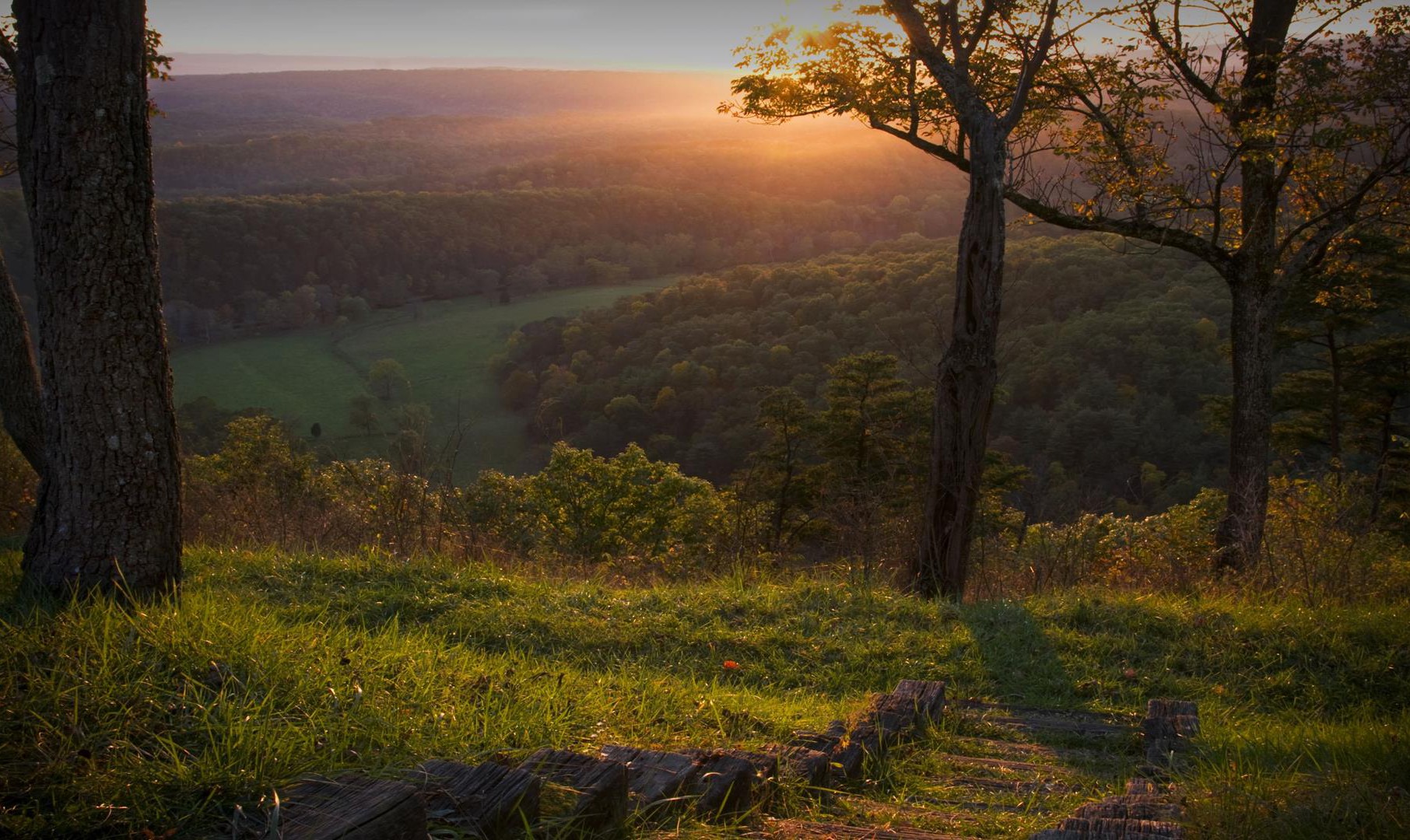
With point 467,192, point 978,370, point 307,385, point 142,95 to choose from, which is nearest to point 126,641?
point 142,95

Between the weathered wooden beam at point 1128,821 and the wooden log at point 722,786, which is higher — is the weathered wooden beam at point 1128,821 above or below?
above

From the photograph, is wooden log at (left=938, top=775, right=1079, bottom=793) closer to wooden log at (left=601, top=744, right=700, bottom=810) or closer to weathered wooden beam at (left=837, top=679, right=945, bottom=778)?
weathered wooden beam at (left=837, top=679, right=945, bottom=778)

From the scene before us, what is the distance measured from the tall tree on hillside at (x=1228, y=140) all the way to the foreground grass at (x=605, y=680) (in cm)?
421

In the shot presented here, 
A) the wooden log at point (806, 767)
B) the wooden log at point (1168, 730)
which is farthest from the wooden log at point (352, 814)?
the wooden log at point (1168, 730)

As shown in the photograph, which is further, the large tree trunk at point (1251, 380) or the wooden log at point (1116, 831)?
the large tree trunk at point (1251, 380)

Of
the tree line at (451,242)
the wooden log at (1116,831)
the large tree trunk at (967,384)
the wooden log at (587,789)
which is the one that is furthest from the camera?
the tree line at (451,242)

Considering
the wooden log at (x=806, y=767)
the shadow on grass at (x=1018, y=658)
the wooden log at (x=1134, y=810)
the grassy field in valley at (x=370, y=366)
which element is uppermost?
the wooden log at (x=1134, y=810)

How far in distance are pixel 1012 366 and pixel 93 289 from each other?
41676mm

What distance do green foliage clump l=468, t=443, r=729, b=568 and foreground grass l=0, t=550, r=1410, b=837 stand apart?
62.2ft

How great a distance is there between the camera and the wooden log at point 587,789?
7.23 ft

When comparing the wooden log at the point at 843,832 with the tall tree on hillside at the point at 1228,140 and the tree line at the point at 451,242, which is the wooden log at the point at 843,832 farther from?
the tree line at the point at 451,242

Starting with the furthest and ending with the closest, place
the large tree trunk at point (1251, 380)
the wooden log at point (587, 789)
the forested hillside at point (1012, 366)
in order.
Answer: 1. the forested hillside at point (1012, 366)
2. the large tree trunk at point (1251, 380)
3. the wooden log at point (587, 789)

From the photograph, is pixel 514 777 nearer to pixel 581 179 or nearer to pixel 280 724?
A: pixel 280 724

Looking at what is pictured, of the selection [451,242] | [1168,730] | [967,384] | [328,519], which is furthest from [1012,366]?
[451,242]
